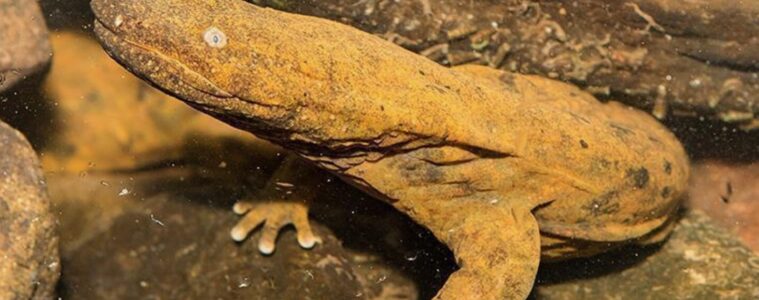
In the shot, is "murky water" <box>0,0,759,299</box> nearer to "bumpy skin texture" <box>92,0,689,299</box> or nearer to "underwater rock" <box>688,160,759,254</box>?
"bumpy skin texture" <box>92,0,689,299</box>

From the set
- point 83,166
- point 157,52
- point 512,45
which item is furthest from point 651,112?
point 83,166

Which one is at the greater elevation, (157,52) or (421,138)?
(157,52)

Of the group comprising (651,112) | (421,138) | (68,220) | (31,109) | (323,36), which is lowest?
(68,220)

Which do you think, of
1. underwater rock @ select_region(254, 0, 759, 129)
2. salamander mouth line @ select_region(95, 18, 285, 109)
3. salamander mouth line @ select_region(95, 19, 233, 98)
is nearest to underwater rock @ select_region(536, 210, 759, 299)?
underwater rock @ select_region(254, 0, 759, 129)

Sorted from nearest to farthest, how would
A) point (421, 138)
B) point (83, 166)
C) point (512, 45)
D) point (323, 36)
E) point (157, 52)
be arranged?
point (157, 52), point (323, 36), point (421, 138), point (512, 45), point (83, 166)

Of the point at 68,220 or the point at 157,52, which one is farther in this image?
the point at 68,220

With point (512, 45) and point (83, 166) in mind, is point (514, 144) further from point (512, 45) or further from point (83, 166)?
point (83, 166)

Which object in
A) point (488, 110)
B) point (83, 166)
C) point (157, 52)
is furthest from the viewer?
point (83, 166)

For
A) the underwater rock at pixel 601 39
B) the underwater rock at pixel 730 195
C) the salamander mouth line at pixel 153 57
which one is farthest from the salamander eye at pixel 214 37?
the underwater rock at pixel 730 195

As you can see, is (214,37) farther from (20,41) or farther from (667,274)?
(667,274)
